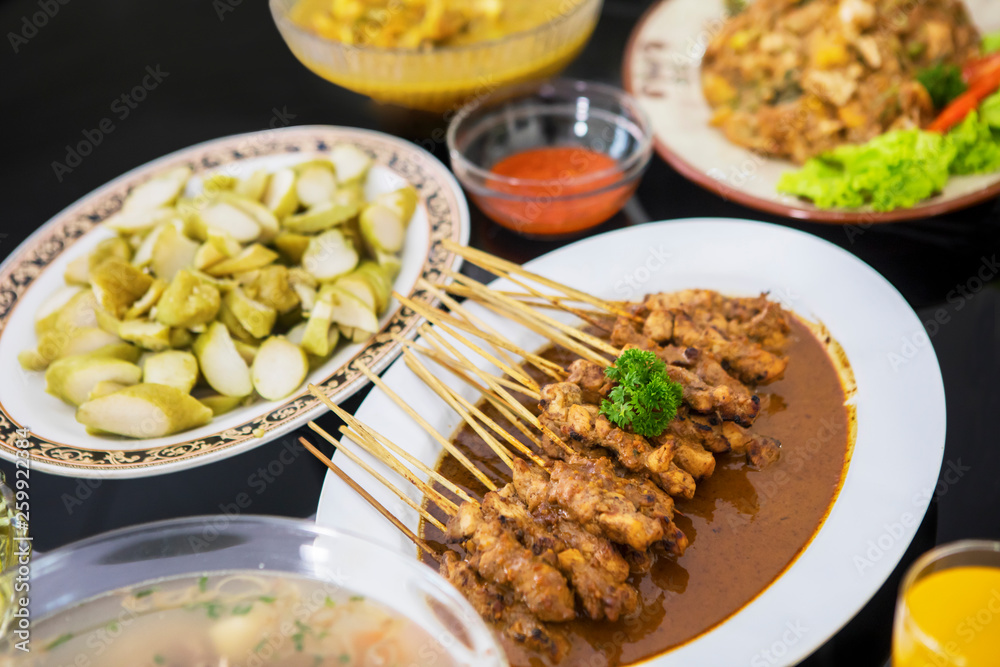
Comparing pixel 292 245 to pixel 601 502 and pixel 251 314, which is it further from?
pixel 601 502

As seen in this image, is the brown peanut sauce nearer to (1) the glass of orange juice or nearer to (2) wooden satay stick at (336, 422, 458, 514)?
(2) wooden satay stick at (336, 422, 458, 514)

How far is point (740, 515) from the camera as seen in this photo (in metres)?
2.86

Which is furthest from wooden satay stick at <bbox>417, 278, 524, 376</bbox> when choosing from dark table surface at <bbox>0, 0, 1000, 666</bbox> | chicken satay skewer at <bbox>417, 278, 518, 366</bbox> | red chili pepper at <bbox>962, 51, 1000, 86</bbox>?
red chili pepper at <bbox>962, 51, 1000, 86</bbox>

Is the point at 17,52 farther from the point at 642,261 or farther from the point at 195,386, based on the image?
the point at 642,261

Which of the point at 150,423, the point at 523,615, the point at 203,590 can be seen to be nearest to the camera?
the point at 203,590

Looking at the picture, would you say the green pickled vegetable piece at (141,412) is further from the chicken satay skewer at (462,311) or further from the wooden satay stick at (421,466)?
the chicken satay skewer at (462,311)

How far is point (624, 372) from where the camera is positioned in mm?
3010

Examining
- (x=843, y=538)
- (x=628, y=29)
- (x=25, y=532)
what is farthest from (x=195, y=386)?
(x=628, y=29)

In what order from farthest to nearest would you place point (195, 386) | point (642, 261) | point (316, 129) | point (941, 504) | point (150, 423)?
1. point (316, 129)
2. point (642, 261)
3. point (195, 386)
4. point (150, 423)
5. point (941, 504)

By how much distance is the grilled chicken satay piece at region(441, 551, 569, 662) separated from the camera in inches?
97.9

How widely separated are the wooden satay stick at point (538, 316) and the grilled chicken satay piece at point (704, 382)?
111 mm

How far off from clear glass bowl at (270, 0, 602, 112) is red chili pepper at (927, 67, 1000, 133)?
2.20m

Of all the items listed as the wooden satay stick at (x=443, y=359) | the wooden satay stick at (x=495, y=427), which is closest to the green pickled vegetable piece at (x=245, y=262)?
the wooden satay stick at (x=443, y=359)

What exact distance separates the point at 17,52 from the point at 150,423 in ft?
16.0
